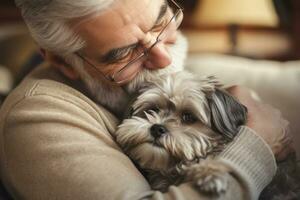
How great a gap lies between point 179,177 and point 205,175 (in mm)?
131

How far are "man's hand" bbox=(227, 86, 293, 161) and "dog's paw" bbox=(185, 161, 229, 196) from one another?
175 mm

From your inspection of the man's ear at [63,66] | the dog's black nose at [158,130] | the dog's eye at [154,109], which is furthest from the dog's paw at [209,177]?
the man's ear at [63,66]

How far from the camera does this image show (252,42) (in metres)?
3.39

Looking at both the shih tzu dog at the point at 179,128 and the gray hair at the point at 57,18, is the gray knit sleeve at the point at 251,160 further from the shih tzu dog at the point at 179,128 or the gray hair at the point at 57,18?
the gray hair at the point at 57,18

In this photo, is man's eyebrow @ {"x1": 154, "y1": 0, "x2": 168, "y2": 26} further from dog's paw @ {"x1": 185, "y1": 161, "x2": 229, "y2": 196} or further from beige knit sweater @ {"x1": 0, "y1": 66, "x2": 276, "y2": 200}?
dog's paw @ {"x1": 185, "y1": 161, "x2": 229, "y2": 196}

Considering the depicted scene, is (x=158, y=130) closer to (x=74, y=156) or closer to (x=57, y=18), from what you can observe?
(x=74, y=156)

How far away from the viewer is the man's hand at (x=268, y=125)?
1304 mm

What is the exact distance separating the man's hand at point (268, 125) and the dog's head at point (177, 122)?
1.6 inches

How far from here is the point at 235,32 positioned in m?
3.20

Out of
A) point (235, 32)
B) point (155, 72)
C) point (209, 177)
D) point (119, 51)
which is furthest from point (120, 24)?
point (235, 32)

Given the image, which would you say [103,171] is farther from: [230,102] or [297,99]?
[297,99]

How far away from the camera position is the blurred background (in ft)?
9.87

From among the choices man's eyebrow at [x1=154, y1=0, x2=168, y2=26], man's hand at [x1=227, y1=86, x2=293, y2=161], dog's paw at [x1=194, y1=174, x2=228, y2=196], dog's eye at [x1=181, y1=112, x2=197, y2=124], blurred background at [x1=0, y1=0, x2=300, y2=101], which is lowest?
blurred background at [x1=0, y1=0, x2=300, y2=101]

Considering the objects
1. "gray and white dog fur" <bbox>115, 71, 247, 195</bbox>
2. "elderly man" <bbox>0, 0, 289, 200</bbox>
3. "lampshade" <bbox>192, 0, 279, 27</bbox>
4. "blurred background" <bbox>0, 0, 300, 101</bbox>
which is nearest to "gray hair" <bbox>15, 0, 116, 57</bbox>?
"elderly man" <bbox>0, 0, 289, 200</bbox>
